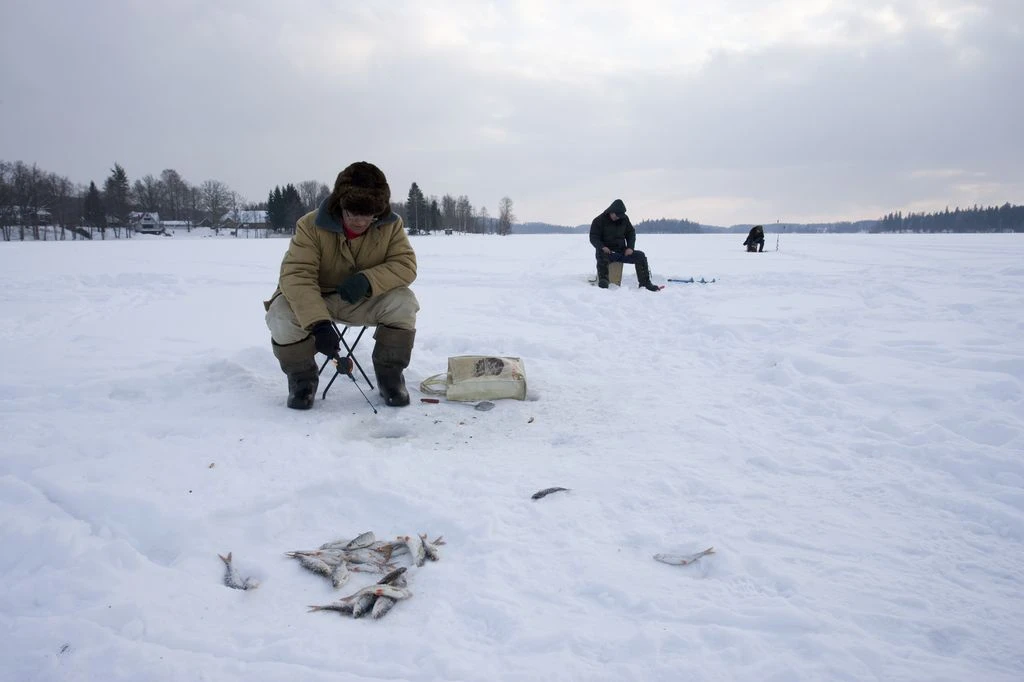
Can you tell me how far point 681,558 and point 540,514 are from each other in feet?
1.97

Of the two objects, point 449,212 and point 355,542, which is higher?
point 449,212

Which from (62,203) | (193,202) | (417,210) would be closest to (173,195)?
(193,202)

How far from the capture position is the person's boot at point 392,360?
3.69 meters

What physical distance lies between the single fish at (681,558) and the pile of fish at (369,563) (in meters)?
0.85

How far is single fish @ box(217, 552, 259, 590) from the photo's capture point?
1883 millimetres

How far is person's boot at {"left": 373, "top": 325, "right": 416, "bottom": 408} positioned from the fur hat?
81 cm

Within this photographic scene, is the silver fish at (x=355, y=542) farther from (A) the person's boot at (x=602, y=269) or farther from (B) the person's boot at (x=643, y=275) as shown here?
(B) the person's boot at (x=643, y=275)

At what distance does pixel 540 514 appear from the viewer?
7.73 ft

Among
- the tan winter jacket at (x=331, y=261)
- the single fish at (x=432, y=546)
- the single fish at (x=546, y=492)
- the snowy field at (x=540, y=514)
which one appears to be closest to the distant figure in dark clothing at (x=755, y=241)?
the snowy field at (x=540, y=514)

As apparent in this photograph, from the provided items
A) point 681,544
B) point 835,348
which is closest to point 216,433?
point 681,544

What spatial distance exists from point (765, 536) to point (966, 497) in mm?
1080

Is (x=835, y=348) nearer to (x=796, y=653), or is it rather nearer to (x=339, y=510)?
(x=796, y=653)

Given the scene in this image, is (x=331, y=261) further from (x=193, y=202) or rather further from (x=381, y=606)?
(x=193, y=202)

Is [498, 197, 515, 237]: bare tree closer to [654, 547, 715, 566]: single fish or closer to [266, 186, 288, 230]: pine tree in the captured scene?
[266, 186, 288, 230]: pine tree
